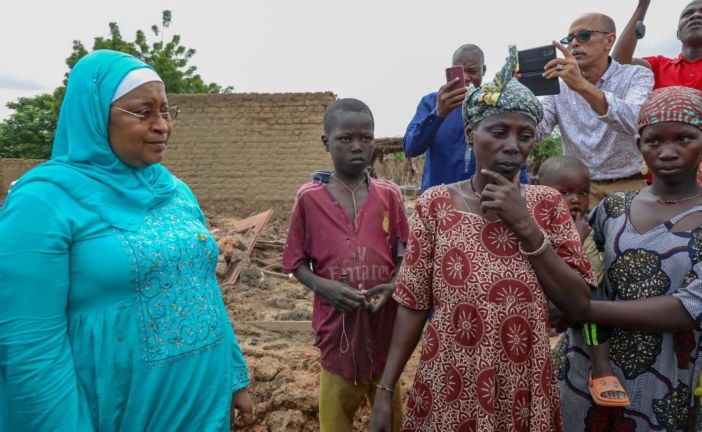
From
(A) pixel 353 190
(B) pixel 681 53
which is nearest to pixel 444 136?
(A) pixel 353 190

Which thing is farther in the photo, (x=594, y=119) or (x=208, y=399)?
(x=594, y=119)

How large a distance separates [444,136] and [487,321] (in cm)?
156

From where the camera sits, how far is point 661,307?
1753 mm

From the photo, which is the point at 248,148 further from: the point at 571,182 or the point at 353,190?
the point at 571,182

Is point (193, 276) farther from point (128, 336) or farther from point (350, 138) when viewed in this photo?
point (350, 138)

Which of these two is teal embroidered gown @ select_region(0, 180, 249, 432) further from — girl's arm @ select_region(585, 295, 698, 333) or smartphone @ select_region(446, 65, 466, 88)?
smartphone @ select_region(446, 65, 466, 88)

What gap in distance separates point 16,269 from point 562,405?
1872 mm

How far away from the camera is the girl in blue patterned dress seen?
176 cm

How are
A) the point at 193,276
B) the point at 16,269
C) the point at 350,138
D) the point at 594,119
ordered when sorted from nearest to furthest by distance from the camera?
the point at 16,269, the point at 193,276, the point at 350,138, the point at 594,119

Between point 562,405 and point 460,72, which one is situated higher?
point 460,72

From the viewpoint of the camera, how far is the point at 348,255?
98.4 inches

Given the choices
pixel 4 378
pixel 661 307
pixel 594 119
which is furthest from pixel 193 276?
pixel 594 119

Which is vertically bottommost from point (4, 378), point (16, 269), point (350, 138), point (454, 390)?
point (4, 378)

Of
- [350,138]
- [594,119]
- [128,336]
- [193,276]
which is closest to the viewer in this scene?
[128,336]
